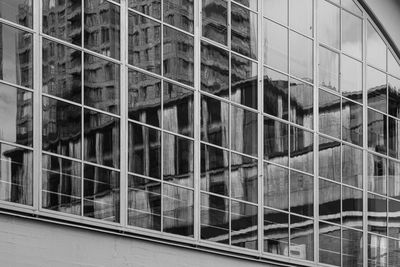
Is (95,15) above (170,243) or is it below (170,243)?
above

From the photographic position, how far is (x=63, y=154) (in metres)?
24.0

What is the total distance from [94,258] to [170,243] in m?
2.54

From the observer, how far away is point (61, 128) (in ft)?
79.1

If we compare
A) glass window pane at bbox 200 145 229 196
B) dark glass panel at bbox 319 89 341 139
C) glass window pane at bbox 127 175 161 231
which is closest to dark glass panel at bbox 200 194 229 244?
glass window pane at bbox 200 145 229 196

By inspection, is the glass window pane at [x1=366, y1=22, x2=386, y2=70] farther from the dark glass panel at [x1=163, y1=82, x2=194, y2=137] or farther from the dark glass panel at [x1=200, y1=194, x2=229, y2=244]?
the dark glass panel at [x1=163, y1=82, x2=194, y2=137]

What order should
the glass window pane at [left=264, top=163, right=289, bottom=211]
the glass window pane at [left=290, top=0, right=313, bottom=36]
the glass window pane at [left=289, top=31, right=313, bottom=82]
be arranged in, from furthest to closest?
the glass window pane at [left=290, top=0, right=313, bottom=36]
the glass window pane at [left=289, top=31, right=313, bottom=82]
the glass window pane at [left=264, top=163, right=289, bottom=211]

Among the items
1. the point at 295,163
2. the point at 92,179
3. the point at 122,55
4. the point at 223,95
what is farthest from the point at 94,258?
the point at 295,163

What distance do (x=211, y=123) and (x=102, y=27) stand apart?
431 centimetres

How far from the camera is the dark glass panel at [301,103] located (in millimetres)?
31939

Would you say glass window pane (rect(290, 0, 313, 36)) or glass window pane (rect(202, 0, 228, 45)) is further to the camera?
glass window pane (rect(290, 0, 313, 36))

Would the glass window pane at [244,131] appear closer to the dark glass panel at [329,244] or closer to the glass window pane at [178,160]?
the glass window pane at [178,160]

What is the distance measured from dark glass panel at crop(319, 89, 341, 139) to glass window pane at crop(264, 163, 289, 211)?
2.52m

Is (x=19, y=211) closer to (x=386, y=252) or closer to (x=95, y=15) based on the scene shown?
(x=95, y=15)

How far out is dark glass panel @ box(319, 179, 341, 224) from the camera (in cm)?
3256
